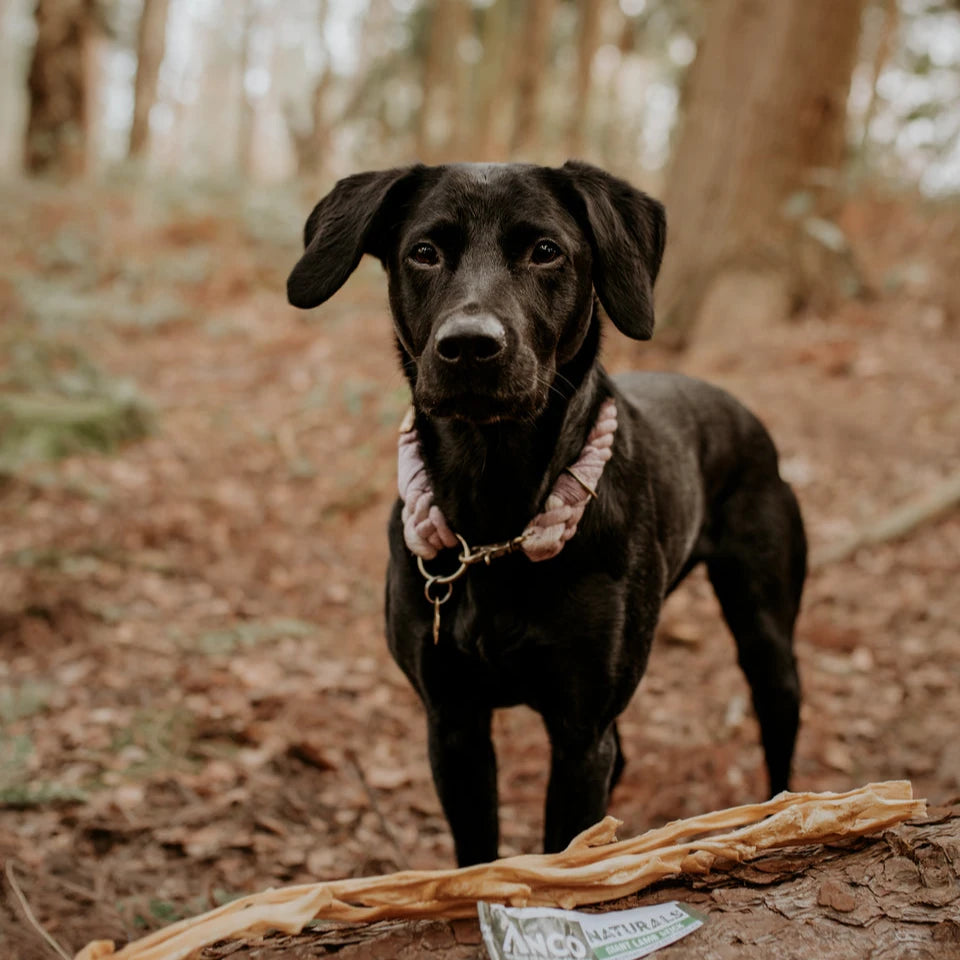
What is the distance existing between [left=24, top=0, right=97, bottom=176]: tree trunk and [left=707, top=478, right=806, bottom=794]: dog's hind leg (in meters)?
12.7

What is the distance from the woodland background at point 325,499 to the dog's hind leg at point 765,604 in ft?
1.56

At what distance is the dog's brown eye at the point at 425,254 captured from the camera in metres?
2.48

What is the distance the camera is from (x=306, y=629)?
15.5ft

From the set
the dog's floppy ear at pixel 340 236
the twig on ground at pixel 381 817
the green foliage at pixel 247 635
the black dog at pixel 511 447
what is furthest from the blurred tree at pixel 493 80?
the black dog at pixel 511 447

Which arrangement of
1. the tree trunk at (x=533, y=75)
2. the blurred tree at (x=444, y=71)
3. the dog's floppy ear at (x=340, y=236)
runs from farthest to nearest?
the blurred tree at (x=444, y=71), the tree trunk at (x=533, y=75), the dog's floppy ear at (x=340, y=236)

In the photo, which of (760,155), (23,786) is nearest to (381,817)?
(23,786)

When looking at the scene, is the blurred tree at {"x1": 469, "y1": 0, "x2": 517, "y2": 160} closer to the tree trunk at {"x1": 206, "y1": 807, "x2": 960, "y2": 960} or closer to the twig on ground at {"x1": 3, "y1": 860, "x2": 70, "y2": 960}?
the twig on ground at {"x1": 3, "y1": 860, "x2": 70, "y2": 960}

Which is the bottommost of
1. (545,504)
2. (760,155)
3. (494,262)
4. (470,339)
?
(545,504)

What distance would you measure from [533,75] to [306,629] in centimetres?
1171

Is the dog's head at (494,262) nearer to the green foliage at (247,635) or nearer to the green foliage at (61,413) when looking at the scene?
the green foliage at (247,635)

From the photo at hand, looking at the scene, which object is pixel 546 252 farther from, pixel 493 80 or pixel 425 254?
pixel 493 80

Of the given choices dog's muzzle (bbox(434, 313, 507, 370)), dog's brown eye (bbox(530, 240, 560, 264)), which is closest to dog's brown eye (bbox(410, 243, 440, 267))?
dog's brown eye (bbox(530, 240, 560, 264))

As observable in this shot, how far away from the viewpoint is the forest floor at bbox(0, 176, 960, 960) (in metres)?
3.25

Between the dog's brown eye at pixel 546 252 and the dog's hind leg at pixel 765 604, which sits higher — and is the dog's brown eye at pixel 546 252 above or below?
above
